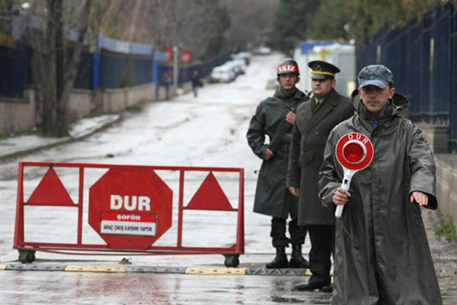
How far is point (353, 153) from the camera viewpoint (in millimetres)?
5691

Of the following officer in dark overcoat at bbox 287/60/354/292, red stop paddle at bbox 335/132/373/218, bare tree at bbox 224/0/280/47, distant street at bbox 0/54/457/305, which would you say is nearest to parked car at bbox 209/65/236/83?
bare tree at bbox 224/0/280/47

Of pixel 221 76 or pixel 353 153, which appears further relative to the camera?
pixel 221 76

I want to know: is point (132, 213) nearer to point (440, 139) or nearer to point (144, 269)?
point (144, 269)

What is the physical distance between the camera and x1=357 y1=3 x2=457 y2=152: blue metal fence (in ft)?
45.2

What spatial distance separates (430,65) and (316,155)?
803 cm

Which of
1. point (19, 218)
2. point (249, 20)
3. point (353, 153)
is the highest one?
point (249, 20)

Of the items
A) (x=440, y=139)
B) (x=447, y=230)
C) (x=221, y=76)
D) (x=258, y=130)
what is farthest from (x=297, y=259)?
(x=221, y=76)

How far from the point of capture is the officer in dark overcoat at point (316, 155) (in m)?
8.52

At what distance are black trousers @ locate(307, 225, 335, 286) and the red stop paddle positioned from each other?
2799 millimetres

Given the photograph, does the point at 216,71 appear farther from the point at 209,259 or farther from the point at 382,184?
the point at 382,184

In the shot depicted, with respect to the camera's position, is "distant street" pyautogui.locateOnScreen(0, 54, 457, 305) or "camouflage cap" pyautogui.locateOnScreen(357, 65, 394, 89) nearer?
"camouflage cap" pyautogui.locateOnScreen(357, 65, 394, 89)

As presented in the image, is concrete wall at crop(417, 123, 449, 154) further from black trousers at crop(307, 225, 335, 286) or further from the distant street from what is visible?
black trousers at crop(307, 225, 335, 286)

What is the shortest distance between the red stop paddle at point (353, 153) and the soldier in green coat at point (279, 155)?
3.79 m

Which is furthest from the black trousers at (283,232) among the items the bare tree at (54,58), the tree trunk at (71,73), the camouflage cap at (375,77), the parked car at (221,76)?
the parked car at (221,76)
